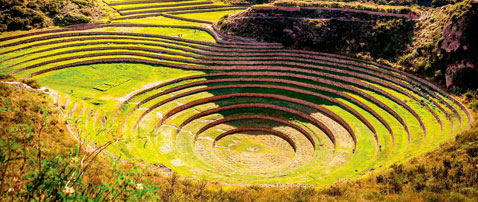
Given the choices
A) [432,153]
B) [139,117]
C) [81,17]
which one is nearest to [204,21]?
[81,17]

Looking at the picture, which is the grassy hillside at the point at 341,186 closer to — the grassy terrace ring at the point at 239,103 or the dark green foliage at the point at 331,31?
the grassy terrace ring at the point at 239,103

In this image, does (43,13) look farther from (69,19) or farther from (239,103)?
(239,103)

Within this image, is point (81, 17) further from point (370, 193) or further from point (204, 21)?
point (370, 193)

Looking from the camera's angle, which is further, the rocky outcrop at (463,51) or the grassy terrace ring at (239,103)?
the rocky outcrop at (463,51)

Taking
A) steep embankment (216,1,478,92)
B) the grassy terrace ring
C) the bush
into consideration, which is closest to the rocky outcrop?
steep embankment (216,1,478,92)

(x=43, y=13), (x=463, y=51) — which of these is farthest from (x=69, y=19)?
(x=463, y=51)

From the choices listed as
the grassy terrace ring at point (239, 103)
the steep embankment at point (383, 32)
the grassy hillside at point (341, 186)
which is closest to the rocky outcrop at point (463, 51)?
the steep embankment at point (383, 32)
